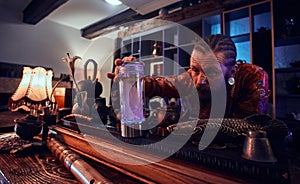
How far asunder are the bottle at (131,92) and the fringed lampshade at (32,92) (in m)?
0.67

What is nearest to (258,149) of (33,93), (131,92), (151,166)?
(151,166)

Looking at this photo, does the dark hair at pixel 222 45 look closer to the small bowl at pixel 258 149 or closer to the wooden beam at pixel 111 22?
the small bowl at pixel 258 149

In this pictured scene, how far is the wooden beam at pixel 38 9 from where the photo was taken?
279 centimetres

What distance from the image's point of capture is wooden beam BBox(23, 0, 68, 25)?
9.16 ft

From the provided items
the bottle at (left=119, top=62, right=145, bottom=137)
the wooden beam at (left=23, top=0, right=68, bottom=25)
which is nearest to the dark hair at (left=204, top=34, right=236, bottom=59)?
the bottle at (left=119, top=62, right=145, bottom=137)

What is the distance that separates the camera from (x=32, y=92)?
102cm

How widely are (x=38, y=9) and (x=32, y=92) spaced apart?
9.30ft

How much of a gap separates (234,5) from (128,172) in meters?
2.61

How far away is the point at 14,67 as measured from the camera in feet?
11.1

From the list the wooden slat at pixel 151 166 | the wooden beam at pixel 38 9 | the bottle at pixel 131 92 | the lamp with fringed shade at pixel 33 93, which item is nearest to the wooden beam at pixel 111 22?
the wooden beam at pixel 38 9

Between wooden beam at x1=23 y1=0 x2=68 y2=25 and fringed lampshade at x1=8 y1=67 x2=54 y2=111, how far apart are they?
2.09m

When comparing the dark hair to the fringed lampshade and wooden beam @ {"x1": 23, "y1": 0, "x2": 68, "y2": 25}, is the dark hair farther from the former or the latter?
wooden beam @ {"x1": 23, "y1": 0, "x2": 68, "y2": 25}

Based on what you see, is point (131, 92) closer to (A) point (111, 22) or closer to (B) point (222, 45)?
(B) point (222, 45)

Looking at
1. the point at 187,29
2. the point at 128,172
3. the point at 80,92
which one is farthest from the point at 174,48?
the point at 128,172
